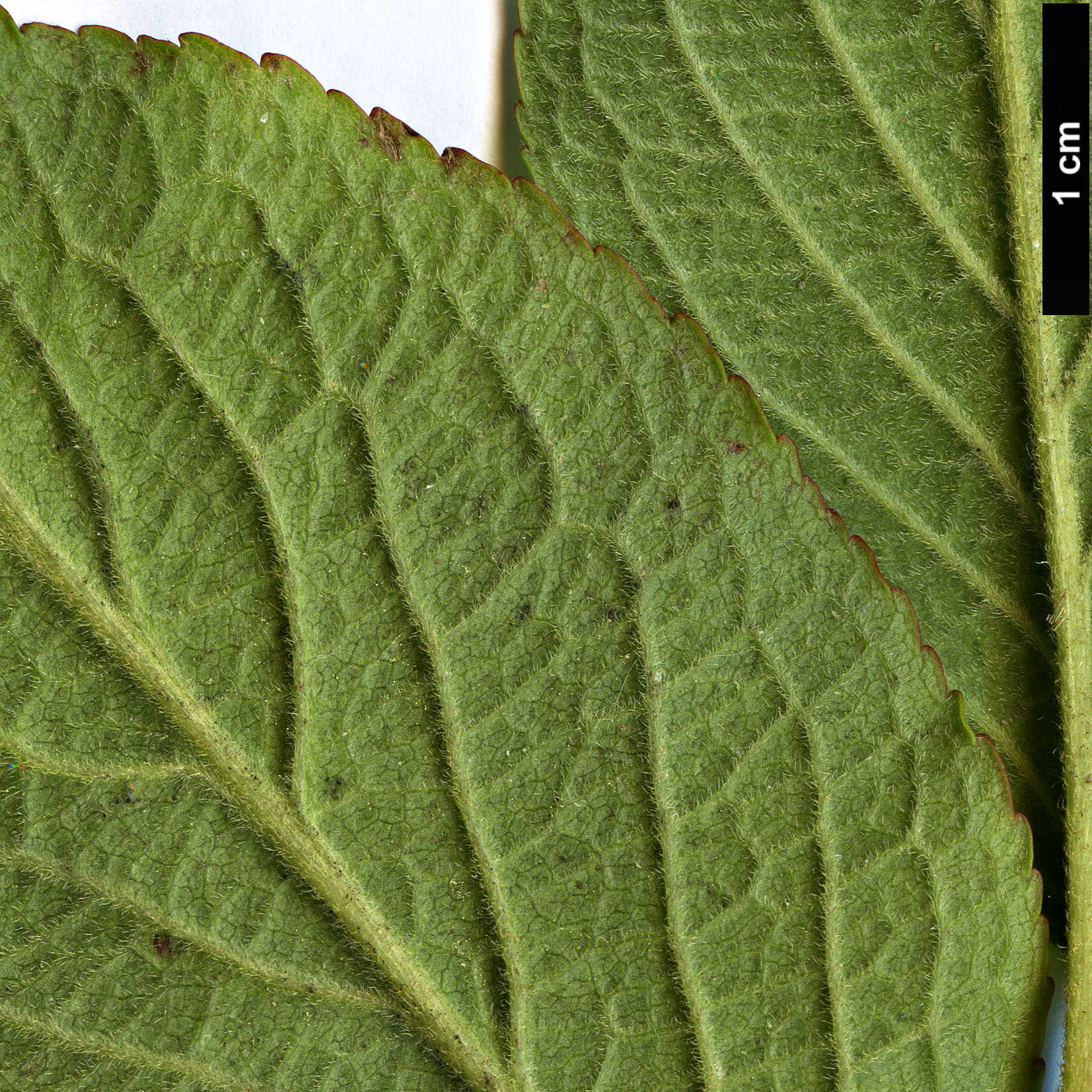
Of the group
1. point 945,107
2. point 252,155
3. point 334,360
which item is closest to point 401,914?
point 334,360

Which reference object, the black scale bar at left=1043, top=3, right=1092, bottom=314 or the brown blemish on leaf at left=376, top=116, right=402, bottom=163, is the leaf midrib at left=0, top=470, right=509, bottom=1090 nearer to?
the brown blemish on leaf at left=376, top=116, right=402, bottom=163

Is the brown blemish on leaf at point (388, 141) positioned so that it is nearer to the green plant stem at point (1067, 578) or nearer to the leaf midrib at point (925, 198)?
the leaf midrib at point (925, 198)

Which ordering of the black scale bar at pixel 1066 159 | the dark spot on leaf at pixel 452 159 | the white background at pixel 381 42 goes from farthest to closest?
the white background at pixel 381 42, the black scale bar at pixel 1066 159, the dark spot on leaf at pixel 452 159

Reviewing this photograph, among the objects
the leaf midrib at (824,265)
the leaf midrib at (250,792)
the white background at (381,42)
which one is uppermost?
the white background at (381,42)

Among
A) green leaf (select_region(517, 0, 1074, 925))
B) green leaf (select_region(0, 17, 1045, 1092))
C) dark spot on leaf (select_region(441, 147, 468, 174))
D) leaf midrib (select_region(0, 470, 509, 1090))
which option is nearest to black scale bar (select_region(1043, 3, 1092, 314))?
green leaf (select_region(517, 0, 1074, 925))

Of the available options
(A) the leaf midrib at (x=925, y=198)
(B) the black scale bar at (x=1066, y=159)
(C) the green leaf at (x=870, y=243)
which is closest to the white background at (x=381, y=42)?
(C) the green leaf at (x=870, y=243)

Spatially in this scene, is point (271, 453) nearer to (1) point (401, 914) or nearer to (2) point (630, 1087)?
(1) point (401, 914)

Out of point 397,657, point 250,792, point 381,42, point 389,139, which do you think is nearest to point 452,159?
point 389,139

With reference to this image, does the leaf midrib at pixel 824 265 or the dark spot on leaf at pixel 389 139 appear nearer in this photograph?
the dark spot on leaf at pixel 389 139
